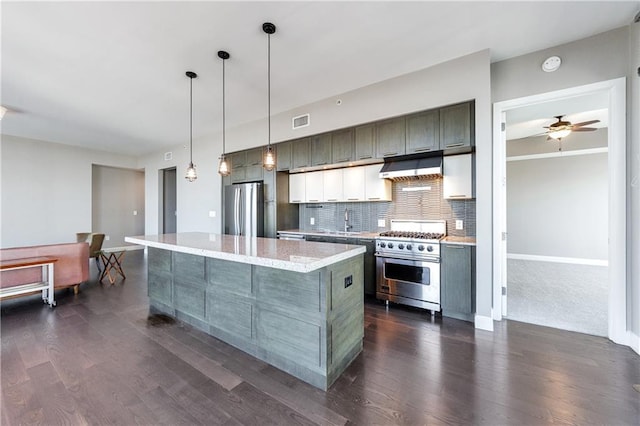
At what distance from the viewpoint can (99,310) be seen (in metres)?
3.12

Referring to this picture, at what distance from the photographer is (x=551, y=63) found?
257 cm

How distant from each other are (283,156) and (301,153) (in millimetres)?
400

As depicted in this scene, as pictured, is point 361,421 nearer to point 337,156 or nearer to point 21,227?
point 337,156

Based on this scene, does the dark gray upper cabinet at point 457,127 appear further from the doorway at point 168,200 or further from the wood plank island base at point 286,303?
the doorway at point 168,200

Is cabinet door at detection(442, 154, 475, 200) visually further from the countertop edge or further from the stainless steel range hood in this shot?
the countertop edge

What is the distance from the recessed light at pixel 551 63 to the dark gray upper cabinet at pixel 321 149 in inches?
101

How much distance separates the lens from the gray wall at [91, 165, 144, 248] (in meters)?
7.23

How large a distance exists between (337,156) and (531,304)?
327 centimetres

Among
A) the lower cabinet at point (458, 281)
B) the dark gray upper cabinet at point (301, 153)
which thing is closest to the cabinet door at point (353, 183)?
the dark gray upper cabinet at point (301, 153)

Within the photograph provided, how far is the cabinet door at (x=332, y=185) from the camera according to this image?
4.04 m

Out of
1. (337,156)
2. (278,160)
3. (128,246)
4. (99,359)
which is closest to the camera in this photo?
(99,359)

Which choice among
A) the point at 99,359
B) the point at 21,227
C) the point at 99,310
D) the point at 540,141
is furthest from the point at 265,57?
the point at 21,227

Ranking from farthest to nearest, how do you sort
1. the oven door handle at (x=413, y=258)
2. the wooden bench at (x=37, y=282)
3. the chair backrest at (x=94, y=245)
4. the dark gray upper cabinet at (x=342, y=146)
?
the chair backrest at (x=94, y=245) → the dark gray upper cabinet at (x=342, y=146) → the wooden bench at (x=37, y=282) → the oven door handle at (x=413, y=258)

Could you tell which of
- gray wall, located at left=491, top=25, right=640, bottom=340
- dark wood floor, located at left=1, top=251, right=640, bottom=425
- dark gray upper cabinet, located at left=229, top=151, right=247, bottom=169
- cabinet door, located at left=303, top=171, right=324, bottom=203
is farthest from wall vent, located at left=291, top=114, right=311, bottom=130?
dark wood floor, located at left=1, top=251, right=640, bottom=425
